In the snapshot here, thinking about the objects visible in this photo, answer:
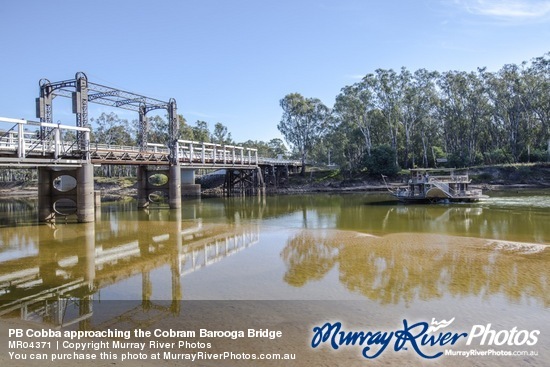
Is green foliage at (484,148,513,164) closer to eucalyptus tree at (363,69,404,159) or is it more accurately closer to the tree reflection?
eucalyptus tree at (363,69,404,159)

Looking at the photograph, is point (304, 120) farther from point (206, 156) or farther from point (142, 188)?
point (142, 188)

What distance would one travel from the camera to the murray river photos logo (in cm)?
762

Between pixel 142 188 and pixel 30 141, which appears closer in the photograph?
pixel 30 141

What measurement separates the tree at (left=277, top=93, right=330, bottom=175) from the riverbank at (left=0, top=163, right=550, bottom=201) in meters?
10.6

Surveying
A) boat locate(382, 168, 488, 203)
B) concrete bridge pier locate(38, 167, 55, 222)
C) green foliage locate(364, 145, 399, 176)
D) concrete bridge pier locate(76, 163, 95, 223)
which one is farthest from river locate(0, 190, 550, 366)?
green foliage locate(364, 145, 399, 176)

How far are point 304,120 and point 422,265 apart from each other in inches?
2963

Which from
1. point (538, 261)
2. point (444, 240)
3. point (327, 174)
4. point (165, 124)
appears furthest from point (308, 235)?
point (165, 124)

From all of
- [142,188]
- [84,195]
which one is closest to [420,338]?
[84,195]

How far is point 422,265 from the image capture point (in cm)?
1415

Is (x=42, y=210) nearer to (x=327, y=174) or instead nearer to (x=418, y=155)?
(x=327, y=174)

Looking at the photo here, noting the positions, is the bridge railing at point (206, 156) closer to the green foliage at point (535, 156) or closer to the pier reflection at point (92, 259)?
the pier reflection at point (92, 259)

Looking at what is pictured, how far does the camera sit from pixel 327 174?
78.6 meters

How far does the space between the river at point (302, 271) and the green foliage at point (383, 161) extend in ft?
134

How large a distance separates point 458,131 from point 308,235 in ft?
214
